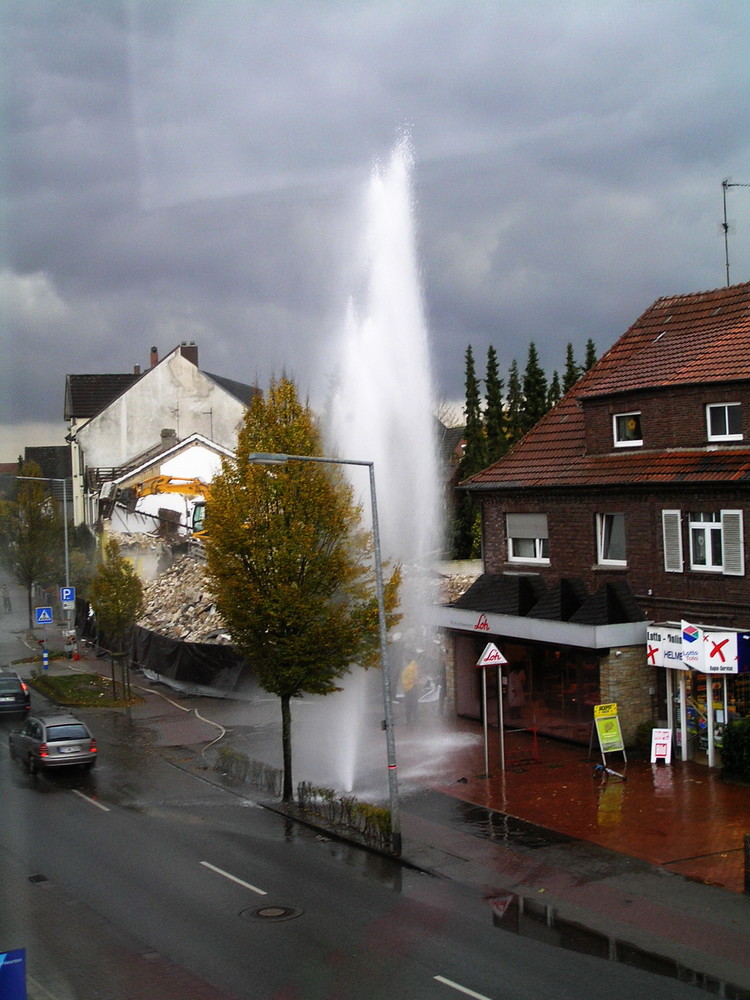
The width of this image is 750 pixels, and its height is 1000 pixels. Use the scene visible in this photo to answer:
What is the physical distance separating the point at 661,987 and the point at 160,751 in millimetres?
18770

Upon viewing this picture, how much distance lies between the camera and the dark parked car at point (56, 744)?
24.7m

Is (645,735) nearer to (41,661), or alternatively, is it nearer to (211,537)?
(211,537)

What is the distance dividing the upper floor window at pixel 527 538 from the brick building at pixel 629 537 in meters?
0.04

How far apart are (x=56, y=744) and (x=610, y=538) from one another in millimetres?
14706

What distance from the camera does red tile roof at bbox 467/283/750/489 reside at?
2398 cm

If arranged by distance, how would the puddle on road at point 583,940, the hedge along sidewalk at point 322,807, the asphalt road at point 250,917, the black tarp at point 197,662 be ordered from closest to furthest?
the asphalt road at point 250,917
the puddle on road at point 583,940
the hedge along sidewalk at point 322,807
the black tarp at point 197,662

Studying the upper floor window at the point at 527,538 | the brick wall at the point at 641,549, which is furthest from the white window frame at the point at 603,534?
the upper floor window at the point at 527,538

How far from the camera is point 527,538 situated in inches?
1148

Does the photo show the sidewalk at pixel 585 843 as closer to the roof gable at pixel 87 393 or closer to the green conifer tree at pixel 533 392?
the green conifer tree at pixel 533 392

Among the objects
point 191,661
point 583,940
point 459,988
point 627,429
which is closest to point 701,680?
point 627,429

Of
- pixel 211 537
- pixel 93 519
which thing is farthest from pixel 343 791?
pixel 93 519

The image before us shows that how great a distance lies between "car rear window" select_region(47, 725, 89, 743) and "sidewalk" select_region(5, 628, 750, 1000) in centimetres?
264

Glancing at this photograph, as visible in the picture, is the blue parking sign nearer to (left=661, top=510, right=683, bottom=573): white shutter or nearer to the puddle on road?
the puddle on road

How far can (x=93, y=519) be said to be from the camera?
214 feet
